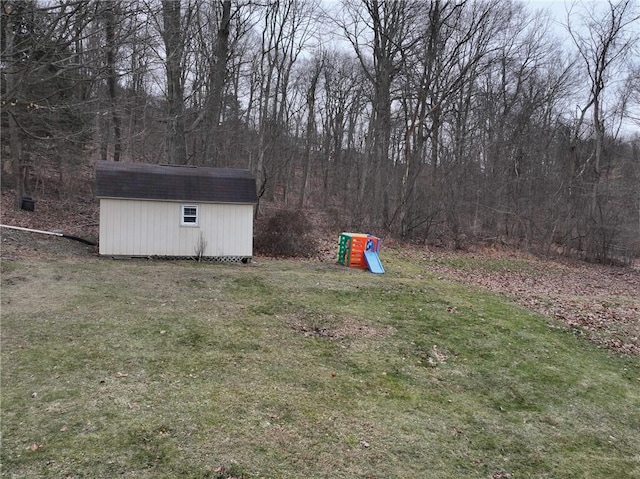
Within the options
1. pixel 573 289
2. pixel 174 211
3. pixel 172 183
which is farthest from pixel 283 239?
pixel 573 289

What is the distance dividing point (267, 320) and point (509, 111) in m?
23.1

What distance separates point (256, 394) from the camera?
15.5ft

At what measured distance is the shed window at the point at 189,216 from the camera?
12.3 meters

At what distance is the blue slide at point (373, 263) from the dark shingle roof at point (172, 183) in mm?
3500

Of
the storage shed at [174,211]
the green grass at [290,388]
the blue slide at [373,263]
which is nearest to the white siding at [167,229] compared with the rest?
the storage shed at [174,211]

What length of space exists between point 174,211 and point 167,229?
0.51 m

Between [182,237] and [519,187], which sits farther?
[519,187]

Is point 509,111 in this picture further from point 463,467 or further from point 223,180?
→ point 463,467

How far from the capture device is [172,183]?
40.8 feet

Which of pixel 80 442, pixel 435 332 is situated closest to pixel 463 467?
pixel 80 442

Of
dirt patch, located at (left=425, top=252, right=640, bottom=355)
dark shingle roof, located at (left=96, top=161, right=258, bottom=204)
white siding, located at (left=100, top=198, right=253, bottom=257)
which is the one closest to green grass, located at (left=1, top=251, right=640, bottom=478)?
dirt patch, located at (left=425, top=252, right=640, bottom=355)

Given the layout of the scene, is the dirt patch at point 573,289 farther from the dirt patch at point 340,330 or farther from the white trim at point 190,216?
the white trim at point 190,216

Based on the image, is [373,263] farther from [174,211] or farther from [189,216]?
[174,211]

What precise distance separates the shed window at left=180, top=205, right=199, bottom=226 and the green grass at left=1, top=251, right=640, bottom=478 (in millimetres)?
3538
